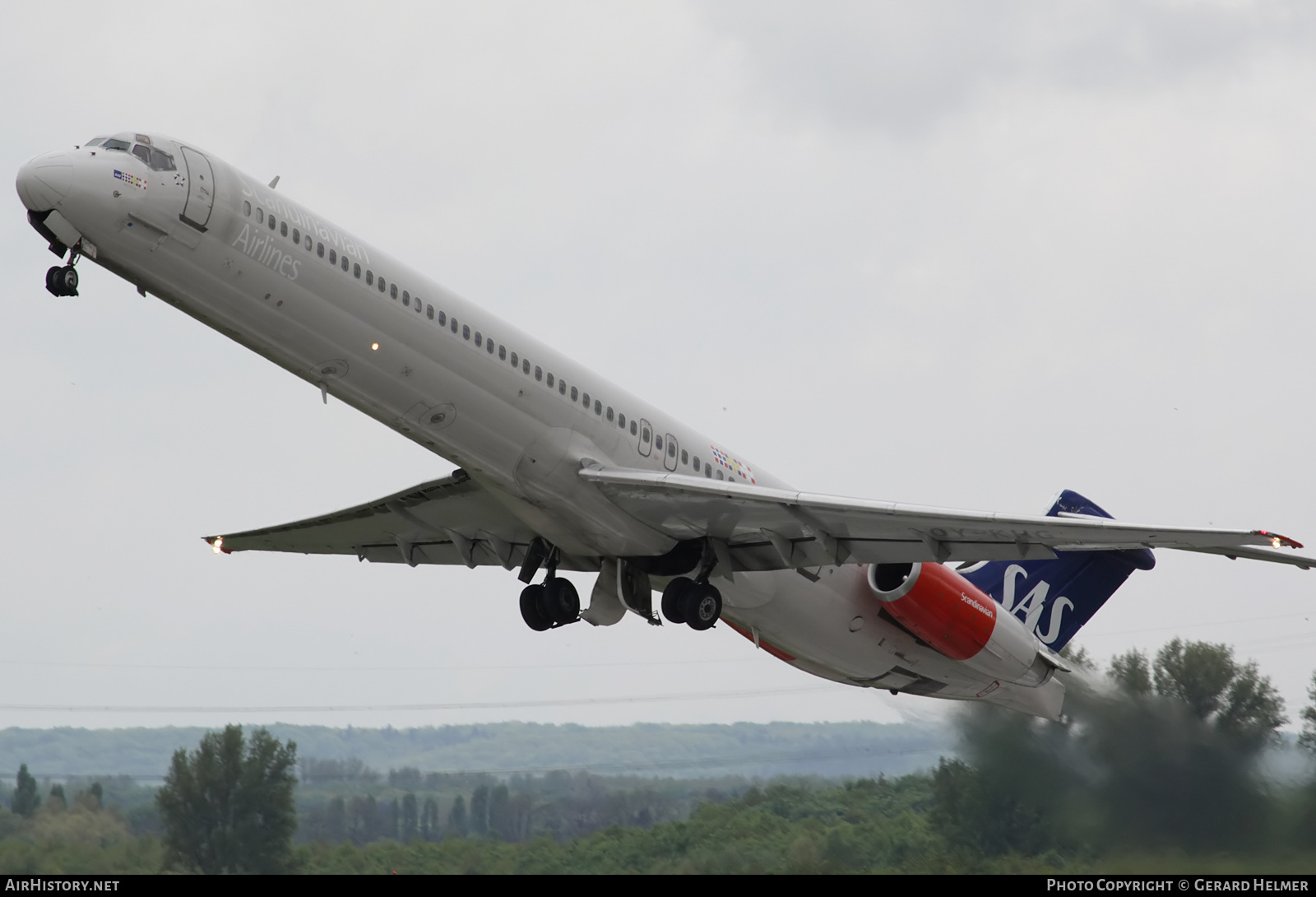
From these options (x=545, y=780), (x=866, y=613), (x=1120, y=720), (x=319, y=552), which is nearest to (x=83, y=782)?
(x=319, y=552)

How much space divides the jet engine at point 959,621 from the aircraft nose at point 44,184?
44.4 ft

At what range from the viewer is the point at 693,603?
73.0 ft

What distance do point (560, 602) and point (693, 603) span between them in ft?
8.69

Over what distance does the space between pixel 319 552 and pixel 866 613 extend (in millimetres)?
10315

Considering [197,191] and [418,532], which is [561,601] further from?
[197,191]

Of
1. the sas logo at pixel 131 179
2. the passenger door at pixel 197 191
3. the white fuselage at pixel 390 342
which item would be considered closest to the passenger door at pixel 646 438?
the white fuselage at pixel 390 342

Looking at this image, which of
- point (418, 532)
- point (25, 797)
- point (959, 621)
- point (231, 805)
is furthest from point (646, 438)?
point (25, 797)

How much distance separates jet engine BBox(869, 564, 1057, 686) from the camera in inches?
968

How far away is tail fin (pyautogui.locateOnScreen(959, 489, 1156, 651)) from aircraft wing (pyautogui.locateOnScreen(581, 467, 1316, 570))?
6.91 meters

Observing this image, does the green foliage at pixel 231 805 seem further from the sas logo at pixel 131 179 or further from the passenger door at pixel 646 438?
the sas logo at pixel 131 179

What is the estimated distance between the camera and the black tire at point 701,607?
73.0 ft
